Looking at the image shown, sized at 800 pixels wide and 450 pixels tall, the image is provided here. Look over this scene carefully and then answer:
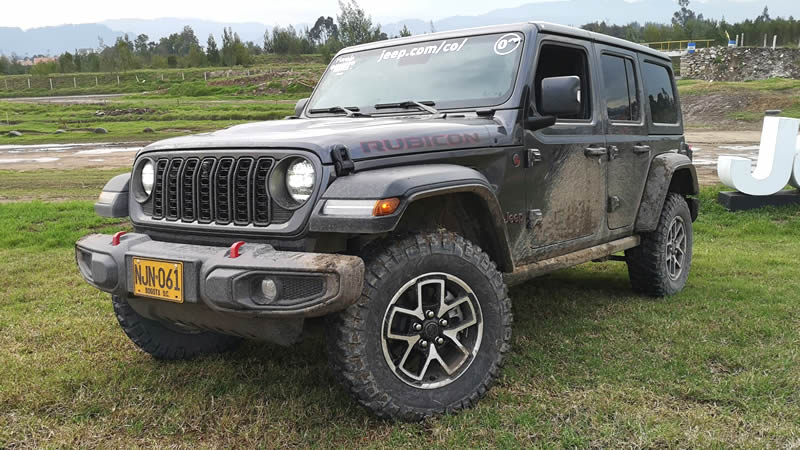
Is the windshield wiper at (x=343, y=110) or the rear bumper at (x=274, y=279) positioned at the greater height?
the windshield wiper at (x=343, y=110)

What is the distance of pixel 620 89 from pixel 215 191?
3.25 m

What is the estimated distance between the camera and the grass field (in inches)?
134

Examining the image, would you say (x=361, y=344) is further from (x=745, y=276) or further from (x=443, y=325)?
(x=745, y=276)

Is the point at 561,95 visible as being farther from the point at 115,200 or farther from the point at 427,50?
the point at 115,200

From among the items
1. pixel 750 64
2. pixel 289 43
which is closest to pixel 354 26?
pixel 289 43

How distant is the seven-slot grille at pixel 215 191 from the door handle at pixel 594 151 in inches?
90.7

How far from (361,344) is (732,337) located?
2.84 metres

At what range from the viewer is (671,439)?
331 centimetres

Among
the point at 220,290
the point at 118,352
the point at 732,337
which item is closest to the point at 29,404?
the point at 118,352

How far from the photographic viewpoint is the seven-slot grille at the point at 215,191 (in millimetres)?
3320

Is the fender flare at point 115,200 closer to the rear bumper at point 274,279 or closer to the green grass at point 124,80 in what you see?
the rear bumper at point 274,279

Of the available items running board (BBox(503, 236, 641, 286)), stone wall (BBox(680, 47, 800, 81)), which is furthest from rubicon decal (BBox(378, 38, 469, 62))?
stone wall (BBox(680, 47, 800, 81))

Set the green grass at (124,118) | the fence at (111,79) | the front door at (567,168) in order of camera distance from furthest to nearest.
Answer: the fence at (111,79) < the green grass at (124,118) < the front door at (567,168)

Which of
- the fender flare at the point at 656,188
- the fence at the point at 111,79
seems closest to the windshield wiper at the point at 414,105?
the fender flare at the point at 656,188
